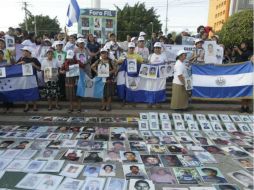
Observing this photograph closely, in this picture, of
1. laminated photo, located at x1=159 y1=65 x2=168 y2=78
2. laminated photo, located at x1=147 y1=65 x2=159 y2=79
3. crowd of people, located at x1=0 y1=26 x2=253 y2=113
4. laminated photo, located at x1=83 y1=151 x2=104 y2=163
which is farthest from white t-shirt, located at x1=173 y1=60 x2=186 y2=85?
laminated photo, located at x1=83 y1=151 x2=104 y2=163

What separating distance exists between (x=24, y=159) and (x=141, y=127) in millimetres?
2994

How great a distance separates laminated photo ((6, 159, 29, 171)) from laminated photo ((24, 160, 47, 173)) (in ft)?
0.27

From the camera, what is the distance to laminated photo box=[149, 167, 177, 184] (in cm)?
496

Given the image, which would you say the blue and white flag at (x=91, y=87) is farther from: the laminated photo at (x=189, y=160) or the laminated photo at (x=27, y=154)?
the laminated photo at (x=189, y=160)

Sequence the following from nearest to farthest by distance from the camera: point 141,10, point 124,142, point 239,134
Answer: point 124,142 → point 239,134 → point 141,10

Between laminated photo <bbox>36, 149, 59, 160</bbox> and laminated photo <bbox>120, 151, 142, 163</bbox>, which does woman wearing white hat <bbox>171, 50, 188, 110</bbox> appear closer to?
laminated photo <bbox>120, 151, 142, 163</bbox>

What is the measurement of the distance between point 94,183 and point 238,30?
11003mm

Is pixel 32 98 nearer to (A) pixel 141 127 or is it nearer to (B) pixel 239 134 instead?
(A) pixel 141 127

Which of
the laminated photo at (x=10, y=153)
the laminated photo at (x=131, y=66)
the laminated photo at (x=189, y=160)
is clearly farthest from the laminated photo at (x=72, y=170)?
the laminated photo at (x=131, y=66)

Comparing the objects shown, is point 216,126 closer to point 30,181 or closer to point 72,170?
point 72,170

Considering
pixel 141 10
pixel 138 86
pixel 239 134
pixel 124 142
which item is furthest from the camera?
pixel 141 10

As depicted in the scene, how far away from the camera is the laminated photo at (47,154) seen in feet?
18.7

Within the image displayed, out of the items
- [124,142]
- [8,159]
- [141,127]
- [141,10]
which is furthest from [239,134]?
[141,10]

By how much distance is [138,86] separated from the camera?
877 cm
